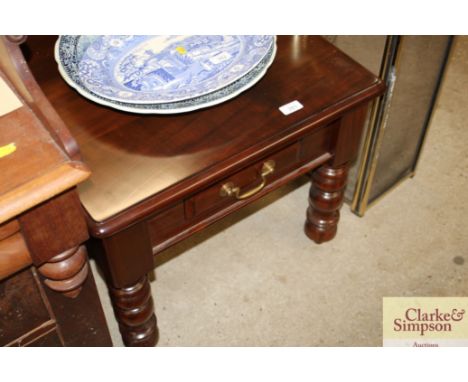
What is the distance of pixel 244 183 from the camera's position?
3.67 ft

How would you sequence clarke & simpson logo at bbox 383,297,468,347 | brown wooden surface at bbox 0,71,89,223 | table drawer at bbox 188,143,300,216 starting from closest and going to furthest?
1. brown wooden surface at bbox 0,71,89,223
2. table drawer at bbox 188,143,300,216
3. clarke & simpson logo at bbox 383,297,468,347

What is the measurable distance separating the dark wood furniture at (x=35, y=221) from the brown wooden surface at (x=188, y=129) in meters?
0.10

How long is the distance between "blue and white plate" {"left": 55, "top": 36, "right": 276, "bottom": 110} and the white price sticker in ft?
0.21

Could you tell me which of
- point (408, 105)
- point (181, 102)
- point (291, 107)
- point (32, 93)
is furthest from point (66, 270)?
point (408, 105)

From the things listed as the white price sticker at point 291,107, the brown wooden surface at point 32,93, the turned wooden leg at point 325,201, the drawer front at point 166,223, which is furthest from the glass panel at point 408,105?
the brown wooden surface at point 32,93

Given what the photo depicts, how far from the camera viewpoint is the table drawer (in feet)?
3.57

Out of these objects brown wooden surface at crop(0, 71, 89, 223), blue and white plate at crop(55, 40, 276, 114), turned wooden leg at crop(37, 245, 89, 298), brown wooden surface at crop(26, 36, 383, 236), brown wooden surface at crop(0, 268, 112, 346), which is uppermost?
brown wooden surface at crop(0, 71, 89, 223)

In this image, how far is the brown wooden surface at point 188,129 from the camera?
3.22 ft

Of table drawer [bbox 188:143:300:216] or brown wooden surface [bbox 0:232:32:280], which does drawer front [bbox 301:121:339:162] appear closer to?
table drawer [bbox 188:143:300:216]

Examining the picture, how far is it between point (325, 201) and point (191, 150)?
1.39 ft

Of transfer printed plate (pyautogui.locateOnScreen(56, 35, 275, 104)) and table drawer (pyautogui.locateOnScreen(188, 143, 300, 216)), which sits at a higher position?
transfer printed plate (pyautogui.locateOnScreen(56, 35, 275, 104))

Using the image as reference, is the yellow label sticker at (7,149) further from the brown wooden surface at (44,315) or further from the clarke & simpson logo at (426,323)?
the clarke & simpson logo at (426,323)

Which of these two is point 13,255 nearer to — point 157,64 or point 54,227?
point 54,227

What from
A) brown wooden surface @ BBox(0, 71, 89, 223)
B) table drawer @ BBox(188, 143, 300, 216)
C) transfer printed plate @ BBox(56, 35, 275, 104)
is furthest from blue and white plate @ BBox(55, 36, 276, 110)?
brown wooden surface @ BBox(0, 71, 89, 223)
